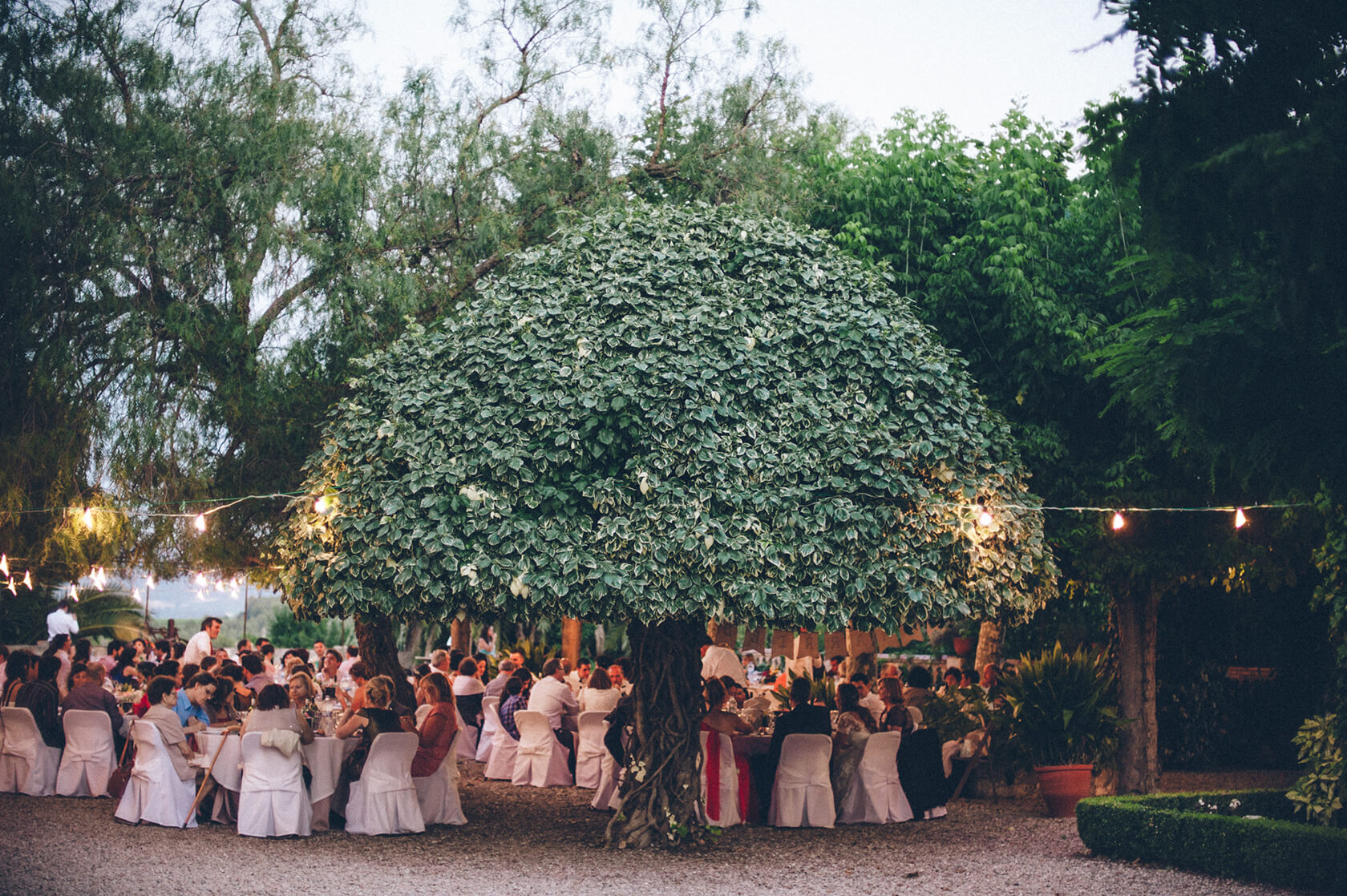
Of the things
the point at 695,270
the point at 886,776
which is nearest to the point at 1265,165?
the point at 695,270

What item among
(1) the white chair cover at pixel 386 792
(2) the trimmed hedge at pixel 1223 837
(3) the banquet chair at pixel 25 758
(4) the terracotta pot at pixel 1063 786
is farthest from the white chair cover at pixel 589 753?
(3) the banquet chair at pixel 25 758

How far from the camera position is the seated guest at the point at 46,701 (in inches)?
485

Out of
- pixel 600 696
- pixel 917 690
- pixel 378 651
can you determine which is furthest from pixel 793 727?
pixel 378 651

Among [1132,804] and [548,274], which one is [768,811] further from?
[548,274]

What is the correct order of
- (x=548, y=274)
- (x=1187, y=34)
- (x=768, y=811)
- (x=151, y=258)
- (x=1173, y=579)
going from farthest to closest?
(x=1173, y=579) → (x=151, y=258) → (x=768, y=811) → (x=548, y=274) → (x=1187, y=34)

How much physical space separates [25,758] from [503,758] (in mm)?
5405

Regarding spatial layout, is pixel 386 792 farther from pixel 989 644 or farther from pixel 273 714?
pixel 989 644

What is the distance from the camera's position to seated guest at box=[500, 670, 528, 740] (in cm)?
1477

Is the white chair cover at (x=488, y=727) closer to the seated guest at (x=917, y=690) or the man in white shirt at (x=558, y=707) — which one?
the man in white shirt at (x=558, y=707)

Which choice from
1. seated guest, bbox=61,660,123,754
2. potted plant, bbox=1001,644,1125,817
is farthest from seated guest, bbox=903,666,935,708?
seated guest, bbox=61,660,123,754

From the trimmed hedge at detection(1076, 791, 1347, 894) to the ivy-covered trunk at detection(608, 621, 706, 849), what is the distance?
3.56 m

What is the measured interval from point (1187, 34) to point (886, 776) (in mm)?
8137

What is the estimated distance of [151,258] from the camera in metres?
12.6

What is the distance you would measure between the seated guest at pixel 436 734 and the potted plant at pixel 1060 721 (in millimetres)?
6033
